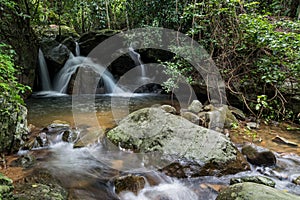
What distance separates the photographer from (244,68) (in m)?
5.46

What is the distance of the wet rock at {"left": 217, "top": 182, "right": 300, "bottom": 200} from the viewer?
198cm

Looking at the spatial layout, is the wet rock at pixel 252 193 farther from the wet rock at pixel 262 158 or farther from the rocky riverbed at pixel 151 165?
the wet rock at pixel 262 158

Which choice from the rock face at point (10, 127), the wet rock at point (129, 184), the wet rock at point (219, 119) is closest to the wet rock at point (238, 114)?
the wet rock at point (219, 119)

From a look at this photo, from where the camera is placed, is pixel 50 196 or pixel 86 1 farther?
pixel 86 1

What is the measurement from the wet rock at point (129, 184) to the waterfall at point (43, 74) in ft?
24.2

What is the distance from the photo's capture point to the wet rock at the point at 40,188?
6.68 ft

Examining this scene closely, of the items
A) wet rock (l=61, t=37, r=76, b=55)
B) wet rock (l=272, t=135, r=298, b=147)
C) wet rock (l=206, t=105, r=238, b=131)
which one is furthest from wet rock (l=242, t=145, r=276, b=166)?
wet rock (l=61, t=37, r=76, b=55)

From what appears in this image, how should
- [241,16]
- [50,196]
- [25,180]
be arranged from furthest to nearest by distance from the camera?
[241,16] < [25,180] < [50,196]

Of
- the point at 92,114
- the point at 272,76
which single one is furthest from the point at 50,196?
the point at 272,76

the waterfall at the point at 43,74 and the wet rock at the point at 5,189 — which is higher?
the waterfall at the point at 43,74

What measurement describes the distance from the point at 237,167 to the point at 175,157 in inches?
33.7

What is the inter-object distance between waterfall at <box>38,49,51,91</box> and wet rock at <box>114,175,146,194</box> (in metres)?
7.38

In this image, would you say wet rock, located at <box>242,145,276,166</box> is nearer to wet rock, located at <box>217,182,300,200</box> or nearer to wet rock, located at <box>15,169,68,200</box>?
wet rock, located at <box>217,182,300,200</box>

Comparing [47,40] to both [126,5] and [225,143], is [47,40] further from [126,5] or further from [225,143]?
[225,143]
